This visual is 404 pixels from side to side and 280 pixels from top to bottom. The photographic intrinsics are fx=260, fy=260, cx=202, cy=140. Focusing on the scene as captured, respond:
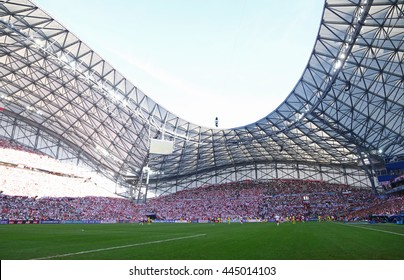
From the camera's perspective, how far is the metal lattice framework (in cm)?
2734

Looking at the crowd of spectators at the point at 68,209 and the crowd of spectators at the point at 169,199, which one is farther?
the crowd of spectators at the point at 169,199

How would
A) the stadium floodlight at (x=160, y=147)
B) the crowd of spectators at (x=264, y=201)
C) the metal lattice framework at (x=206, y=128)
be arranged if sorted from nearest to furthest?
the metal lattice framework at (x=206, y=128), the stadium floodlight at (x=160, y=147), the crowd of spectators at (x=264, y=201)

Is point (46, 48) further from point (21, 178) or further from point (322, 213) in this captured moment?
point (322, 213)

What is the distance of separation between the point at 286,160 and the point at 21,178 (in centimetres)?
6008

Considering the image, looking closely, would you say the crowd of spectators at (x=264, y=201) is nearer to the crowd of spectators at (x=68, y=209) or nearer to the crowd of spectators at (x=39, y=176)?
the crowd of spectators at (x=68, y=209)

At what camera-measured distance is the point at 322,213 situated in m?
53.2

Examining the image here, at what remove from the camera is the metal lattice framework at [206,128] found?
27.3 metres

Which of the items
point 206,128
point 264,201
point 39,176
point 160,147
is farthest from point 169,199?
point 160,147

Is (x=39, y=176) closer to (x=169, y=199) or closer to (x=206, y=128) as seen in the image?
(x=169, y=199)

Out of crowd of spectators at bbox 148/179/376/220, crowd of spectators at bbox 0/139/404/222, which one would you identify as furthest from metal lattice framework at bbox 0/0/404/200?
crowd of spectators at bbox 0/139/404/222

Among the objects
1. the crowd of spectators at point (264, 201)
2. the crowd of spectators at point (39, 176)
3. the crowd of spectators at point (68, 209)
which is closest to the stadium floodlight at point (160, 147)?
the crowd of spectators at point (68, 209)

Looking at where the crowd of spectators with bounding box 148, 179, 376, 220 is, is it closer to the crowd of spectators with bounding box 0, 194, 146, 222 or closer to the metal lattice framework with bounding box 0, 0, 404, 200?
the metal lattice framework with bounding box 0, 0, 404, 200
